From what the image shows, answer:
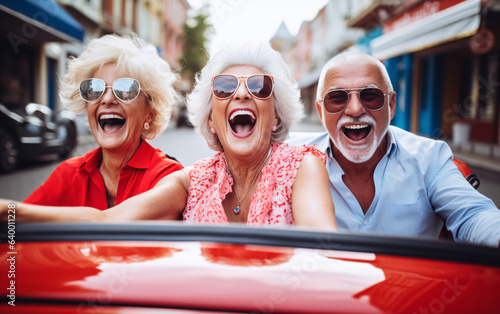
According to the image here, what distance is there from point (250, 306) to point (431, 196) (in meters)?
1.46

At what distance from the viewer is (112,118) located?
1.98m

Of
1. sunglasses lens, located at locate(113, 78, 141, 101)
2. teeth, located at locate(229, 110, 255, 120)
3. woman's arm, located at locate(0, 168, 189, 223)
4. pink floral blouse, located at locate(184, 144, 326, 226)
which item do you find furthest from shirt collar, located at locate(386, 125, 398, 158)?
sunglasses lens, located at locate(113, 78, 141, 101)

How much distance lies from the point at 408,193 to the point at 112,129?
1.47m

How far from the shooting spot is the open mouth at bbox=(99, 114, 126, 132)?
194 centimetres

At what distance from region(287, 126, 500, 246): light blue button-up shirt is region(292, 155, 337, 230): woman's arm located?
0.36 meters

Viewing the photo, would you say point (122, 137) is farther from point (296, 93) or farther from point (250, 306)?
point (250, 306)

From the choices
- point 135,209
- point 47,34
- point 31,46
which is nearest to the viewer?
point 135,209

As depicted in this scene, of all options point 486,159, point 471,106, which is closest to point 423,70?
point 471,106

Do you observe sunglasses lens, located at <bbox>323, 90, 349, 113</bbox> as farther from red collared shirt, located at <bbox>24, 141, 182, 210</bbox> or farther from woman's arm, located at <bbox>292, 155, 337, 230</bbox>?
red collared shirt, located at <bbox>24, 141, 182, 210</bbox>

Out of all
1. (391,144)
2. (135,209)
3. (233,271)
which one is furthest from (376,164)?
(233,271)

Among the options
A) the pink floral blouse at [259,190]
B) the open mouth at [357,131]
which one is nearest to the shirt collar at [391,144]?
the open mouth at [357,131]

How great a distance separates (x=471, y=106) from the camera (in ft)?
45.4

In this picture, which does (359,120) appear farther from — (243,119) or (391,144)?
(243,119)

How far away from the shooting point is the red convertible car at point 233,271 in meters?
0.71
